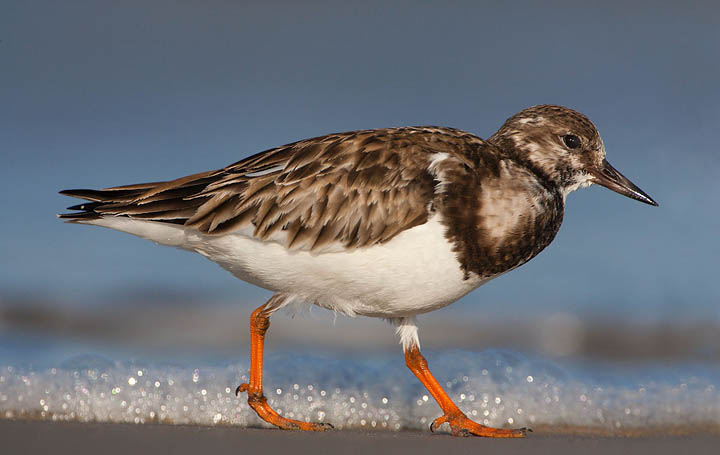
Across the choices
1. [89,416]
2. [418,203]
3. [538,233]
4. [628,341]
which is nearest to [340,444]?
[418,203]

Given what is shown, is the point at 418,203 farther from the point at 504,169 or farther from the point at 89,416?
the point at 89,416

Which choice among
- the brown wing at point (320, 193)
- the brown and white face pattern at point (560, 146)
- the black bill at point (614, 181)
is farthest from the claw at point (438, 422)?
the black bill at point (614, 181)

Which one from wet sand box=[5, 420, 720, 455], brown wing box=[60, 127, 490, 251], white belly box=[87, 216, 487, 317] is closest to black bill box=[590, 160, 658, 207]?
brown wing box=[60, 127, 490, 251]

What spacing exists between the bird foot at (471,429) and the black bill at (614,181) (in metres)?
1.58

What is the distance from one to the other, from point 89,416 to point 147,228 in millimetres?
1425

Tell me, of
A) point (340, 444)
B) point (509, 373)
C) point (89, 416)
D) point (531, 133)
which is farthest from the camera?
point (509, 373)

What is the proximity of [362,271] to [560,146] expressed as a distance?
1476 millimetres

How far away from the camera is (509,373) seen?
6.22 m

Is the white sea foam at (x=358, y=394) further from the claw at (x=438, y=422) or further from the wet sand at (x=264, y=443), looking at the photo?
the wet sand at (x=264, y=443)

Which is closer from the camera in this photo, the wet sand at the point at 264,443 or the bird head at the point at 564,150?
the wet sand at the point at 264,443

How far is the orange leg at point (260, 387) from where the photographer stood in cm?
Answer: 479

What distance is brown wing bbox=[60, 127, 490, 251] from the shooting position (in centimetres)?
449

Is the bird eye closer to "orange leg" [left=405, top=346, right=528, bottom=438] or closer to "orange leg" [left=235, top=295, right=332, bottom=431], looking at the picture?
"orange leg" [left=405, top=346, right=528, bottom=438]

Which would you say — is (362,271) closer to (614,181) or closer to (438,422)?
(438,422)
